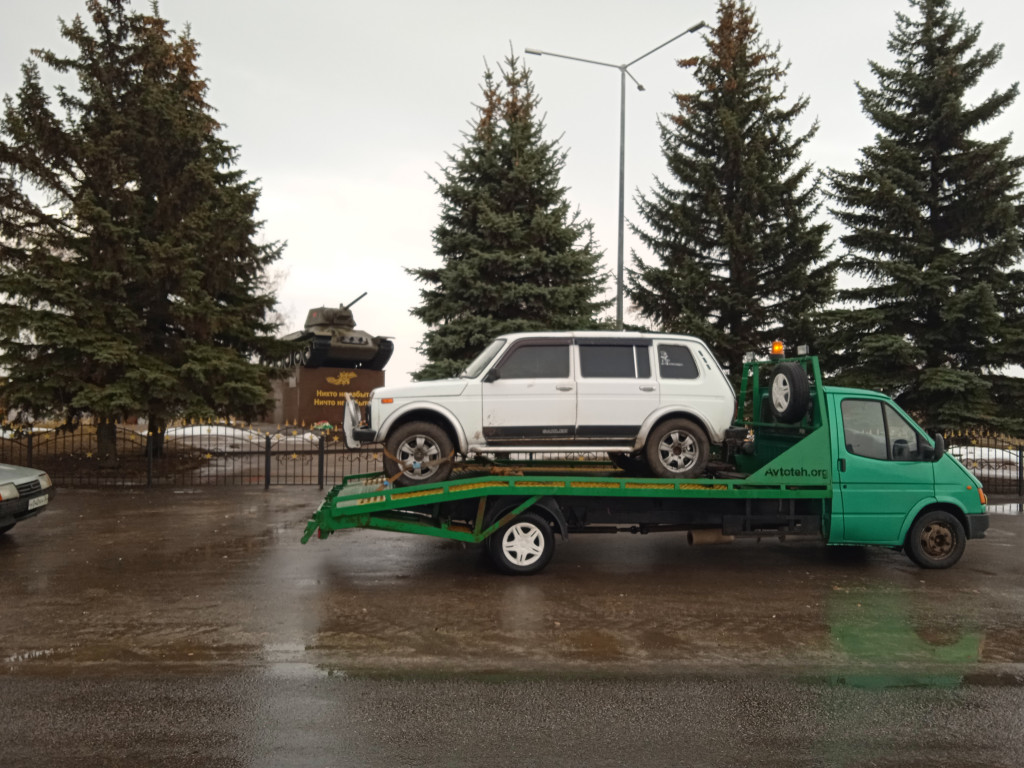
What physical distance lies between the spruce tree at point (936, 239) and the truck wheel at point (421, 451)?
1337cm

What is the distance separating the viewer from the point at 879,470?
8.25 m

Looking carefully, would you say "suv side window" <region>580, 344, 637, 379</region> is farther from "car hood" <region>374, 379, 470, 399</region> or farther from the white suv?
"car hood" <region>374, 379, 470, 399</region>

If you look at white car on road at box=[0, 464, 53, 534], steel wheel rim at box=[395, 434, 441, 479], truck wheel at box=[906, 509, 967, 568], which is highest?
steel wheel rim at box=[395, 434, 441, 479]

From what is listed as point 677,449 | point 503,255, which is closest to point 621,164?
point 503,255

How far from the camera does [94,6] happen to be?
18.8 metres

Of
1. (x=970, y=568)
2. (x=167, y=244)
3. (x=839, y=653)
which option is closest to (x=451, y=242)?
(x=167, y=244)

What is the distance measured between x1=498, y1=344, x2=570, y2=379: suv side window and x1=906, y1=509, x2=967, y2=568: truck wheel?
4.30 metres

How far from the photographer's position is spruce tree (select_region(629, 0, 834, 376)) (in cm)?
2027

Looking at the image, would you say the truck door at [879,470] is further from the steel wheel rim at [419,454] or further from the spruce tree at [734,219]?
the spruce tree at [734,219]

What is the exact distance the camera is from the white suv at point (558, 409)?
8.24 m

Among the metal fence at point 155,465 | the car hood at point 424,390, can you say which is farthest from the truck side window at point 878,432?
the metal fence at point 155,465

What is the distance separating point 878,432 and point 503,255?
1137 cm

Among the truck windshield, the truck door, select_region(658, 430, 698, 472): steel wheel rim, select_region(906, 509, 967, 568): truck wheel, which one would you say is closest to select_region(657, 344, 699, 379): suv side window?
select_region(658, 430, 698, 472): steel wheel rim

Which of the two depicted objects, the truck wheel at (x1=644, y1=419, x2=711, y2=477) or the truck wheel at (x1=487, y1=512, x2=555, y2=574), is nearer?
the truck wheel at (x1=487, y1=512, x2=555, y2=574)
